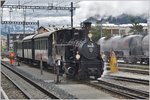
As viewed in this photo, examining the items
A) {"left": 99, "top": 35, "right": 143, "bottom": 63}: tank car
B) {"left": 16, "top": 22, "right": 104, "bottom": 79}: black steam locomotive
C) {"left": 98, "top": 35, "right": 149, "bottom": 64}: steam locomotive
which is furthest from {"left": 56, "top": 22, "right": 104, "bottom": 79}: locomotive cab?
{"left": 99, "top": 35, "right": 143, "bottom": 63}: tank car

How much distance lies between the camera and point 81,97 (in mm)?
13695

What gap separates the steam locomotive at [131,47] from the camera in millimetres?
36759

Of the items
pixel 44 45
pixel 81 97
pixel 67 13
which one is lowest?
pixel 81 97

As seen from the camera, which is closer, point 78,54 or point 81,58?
Result: point 78,54

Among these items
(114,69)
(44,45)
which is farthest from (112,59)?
(44,45)

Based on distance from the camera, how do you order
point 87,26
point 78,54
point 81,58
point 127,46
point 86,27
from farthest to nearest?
point 127,46, point 81,58, point 78,54, point 86,27, point 87,26

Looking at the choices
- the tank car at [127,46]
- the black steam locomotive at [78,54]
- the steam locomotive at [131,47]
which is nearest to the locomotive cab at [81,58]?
the black steam locomotive at [78,54]

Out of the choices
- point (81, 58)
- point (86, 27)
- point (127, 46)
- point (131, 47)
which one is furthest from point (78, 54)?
point (127, 46)

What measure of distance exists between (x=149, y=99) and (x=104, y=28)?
3611 inches

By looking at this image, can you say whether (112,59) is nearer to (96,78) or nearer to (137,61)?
(96,78)

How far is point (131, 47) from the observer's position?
132 feet

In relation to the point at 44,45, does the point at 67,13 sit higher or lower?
higher

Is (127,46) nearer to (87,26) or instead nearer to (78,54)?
(78,54)

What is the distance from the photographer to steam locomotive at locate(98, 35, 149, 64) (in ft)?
121
